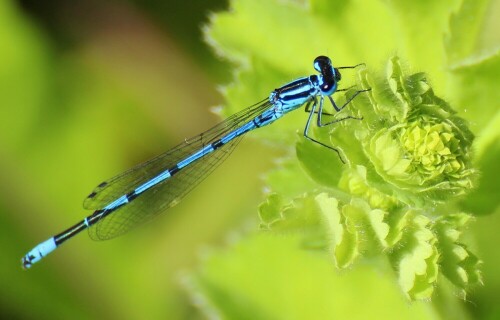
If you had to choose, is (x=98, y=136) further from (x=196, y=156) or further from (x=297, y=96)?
(x=297, y=96)

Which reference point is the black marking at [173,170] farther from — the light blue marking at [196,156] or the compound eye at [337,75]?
the compound eye at [337,75]

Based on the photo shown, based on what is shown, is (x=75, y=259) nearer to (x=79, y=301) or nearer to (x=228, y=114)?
(x=79, y=301)

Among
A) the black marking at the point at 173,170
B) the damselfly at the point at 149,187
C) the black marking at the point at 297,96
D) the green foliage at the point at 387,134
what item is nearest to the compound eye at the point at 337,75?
the green foliage at the point at 387,134

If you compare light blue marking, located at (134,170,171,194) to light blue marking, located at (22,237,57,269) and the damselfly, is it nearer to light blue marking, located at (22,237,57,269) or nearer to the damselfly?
the damselfly

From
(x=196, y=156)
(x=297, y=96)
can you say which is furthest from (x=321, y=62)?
(x=196, y=156)

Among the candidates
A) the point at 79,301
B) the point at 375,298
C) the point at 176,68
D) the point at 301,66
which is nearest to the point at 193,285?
the point at 375,298

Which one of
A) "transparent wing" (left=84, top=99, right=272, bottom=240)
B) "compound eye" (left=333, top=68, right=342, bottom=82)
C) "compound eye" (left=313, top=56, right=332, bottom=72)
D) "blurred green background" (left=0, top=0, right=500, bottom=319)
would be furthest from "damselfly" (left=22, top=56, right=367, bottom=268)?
"compound eye" (left=313, top=56, right=332, bottom=72)
